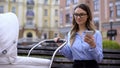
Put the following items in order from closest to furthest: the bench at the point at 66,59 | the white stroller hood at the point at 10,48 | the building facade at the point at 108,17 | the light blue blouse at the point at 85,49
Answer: the light blue blouse at the point at 85,49
the white stroller hood at the point at 10,48
the bench at the point at 66,59
the building facade at the point at 108,17

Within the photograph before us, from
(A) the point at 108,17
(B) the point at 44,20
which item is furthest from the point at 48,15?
(A) the point at 108,17

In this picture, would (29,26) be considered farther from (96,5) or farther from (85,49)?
(85,49)

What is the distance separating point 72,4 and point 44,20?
64.7 feet

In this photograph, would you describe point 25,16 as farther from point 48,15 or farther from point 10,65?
point 10,65

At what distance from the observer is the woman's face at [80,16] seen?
330cm

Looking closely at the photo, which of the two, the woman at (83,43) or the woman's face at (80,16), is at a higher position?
the woman's face at (80,16)

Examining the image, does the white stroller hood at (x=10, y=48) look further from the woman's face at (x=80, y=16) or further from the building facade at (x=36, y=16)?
the building facade at (x=36, y=16)

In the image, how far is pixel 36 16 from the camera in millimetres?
53250

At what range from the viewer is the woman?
3158mm

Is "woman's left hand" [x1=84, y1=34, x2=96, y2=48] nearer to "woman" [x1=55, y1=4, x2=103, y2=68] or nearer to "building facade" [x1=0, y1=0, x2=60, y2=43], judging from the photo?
"woman" [x1=55, y1=4, x2=103, y2=68]

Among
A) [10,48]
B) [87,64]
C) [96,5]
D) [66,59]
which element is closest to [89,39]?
[87,64]

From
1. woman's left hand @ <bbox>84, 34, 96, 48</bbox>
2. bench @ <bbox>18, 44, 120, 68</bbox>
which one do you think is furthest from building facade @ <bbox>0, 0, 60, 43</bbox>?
woman's left hand @ <bbox>84, 34, 96, 48</bbox>

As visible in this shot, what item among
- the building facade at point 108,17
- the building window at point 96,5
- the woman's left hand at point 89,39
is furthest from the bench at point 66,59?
the building window at point 96,5

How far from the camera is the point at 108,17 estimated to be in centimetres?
Answer: 2809
